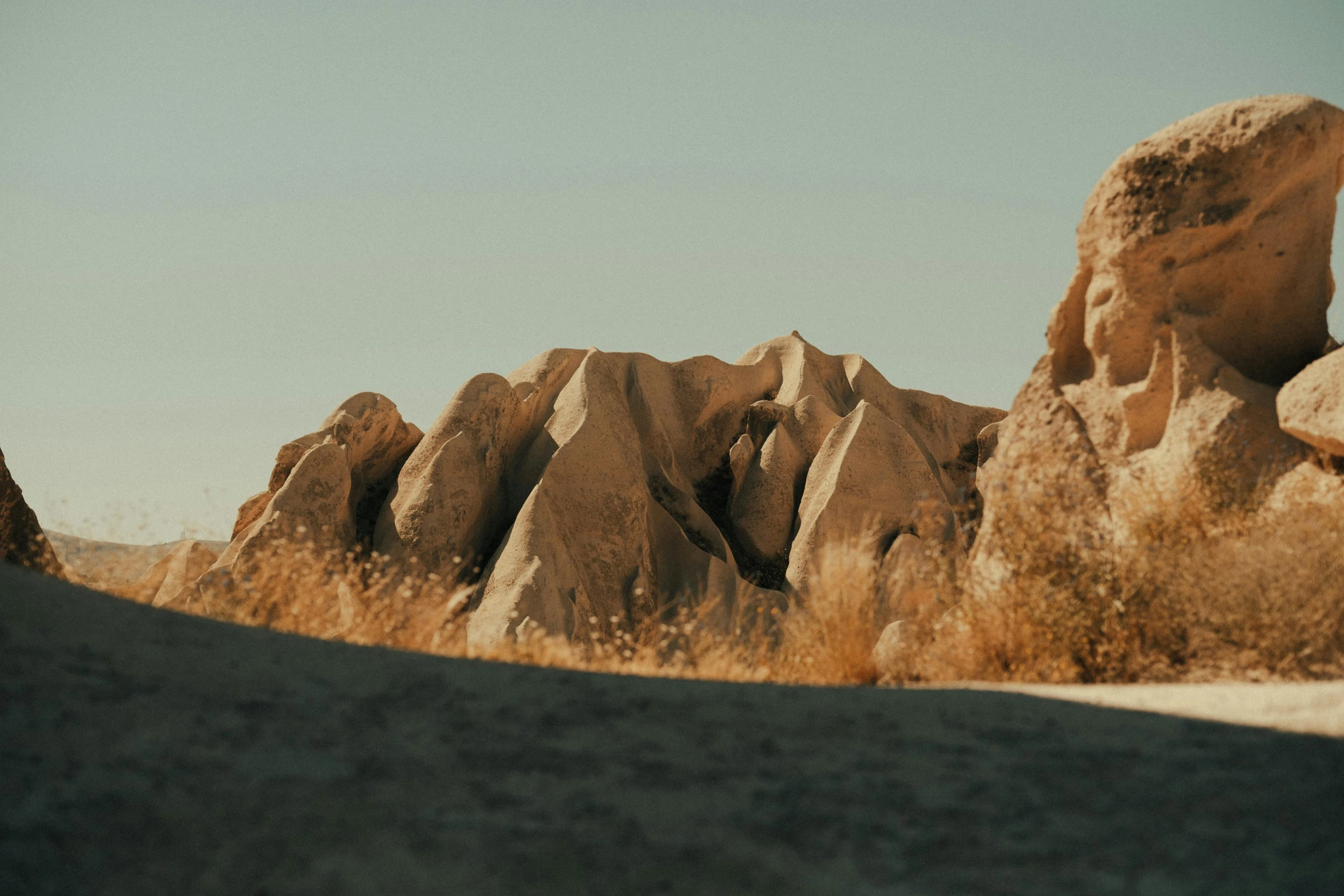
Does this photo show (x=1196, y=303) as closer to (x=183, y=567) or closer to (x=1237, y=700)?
(x=1237, y=700)

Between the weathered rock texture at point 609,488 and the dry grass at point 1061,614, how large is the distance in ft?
19.3

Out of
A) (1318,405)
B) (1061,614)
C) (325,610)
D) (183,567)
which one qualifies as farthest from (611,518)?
(1061,614)

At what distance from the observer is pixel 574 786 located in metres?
2.32

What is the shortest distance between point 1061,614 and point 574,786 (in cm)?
332

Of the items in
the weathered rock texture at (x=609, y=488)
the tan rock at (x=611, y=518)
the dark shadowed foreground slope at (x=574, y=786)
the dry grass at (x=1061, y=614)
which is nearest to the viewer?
the dark shadowed foreground slope at (x=574, y=786)

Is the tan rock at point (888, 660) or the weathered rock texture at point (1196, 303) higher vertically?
the weathered rock texture at point (1196, 303)

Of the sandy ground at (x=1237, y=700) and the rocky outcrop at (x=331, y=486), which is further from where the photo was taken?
the rocky outcrop at (x=331, y=486)

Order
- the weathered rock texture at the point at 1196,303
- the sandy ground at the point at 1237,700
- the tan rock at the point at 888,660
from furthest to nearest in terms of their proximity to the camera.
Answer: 1. the weathered rock texture at the point at 1196,303
2. the tan rock at the point at 888,660
3. the sandy ground at the point at 1237,700

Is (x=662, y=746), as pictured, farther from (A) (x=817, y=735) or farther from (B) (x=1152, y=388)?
(B) (x=1152, y=388)

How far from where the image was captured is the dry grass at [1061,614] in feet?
14.6

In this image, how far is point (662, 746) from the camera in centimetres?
262

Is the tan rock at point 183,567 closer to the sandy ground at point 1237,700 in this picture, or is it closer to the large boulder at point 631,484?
the large boulder at point 631,484

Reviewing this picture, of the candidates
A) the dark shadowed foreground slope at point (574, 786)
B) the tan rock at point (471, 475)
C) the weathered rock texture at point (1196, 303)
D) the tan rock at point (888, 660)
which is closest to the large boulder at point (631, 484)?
the tan rock at point (471, 475)

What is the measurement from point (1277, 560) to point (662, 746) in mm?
3494
